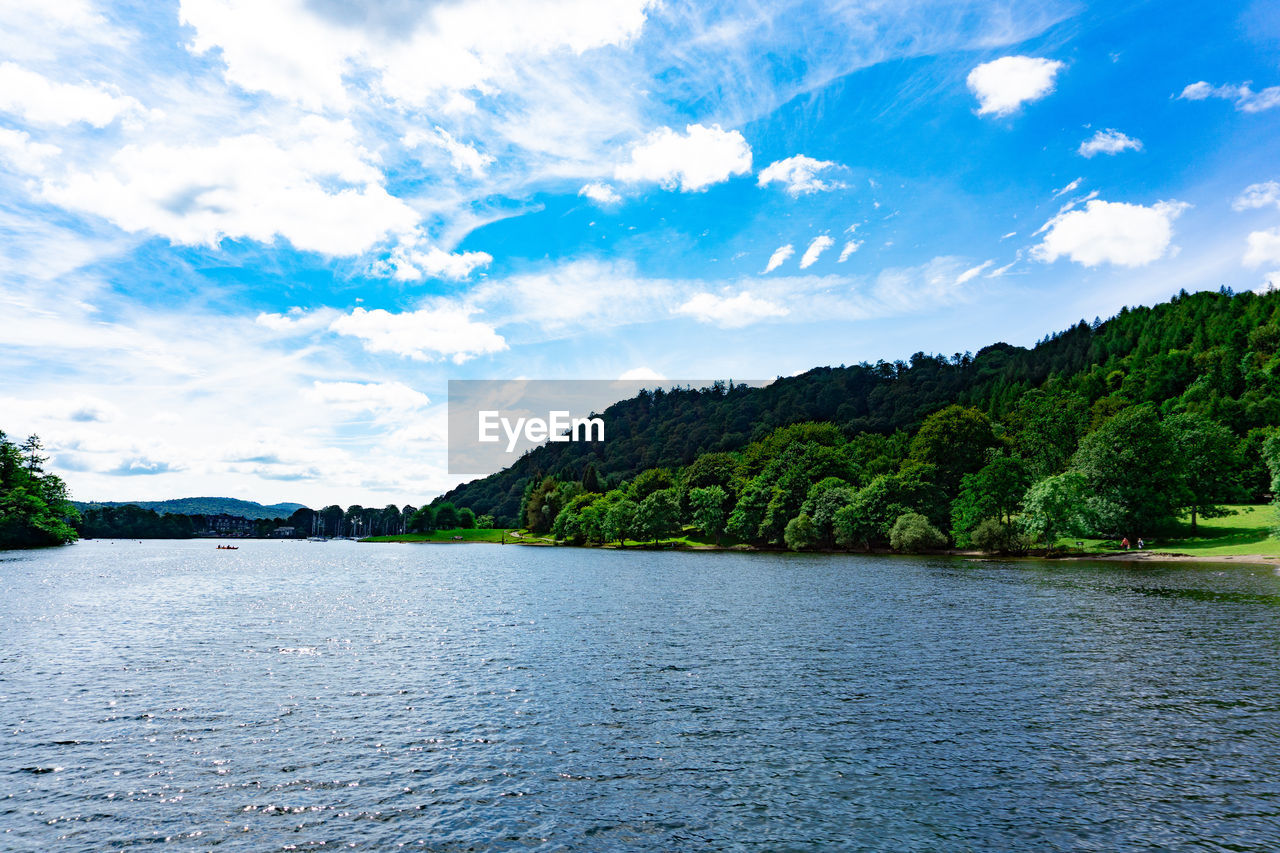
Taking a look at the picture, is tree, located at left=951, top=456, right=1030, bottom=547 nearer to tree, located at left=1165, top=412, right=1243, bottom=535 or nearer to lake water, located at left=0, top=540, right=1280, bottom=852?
tree, located at left=1165, top=412, right=1243, bottom=535

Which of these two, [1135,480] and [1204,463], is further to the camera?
[1204,463]

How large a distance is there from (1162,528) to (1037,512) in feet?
98.0

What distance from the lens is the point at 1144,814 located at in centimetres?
2225

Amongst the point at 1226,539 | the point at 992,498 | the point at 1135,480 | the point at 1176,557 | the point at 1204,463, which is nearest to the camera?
the point at 1176,557

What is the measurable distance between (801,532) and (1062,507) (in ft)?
190

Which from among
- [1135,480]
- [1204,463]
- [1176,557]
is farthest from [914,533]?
[1204,463]

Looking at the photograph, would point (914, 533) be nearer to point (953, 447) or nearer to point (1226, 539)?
point (953, 447)

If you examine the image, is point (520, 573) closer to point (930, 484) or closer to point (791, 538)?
point (791, 538)

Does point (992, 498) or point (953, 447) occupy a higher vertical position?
point (953, 447)

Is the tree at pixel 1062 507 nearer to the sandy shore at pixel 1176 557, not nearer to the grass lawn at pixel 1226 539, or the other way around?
the sandy shore at pixel 1176 557

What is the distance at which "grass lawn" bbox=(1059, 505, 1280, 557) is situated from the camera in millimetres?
116438

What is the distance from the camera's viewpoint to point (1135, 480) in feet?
431

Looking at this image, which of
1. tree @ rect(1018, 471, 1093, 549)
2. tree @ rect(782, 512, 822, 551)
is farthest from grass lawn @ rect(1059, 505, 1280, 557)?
tree @ rect(782, 512, 822, 551)

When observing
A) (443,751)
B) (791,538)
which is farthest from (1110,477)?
(443,751)
